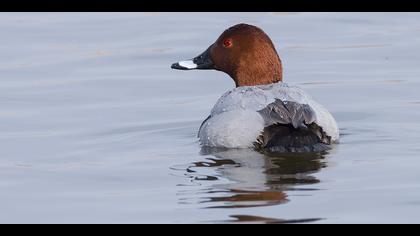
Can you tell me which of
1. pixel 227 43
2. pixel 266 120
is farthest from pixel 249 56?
pixel 266 120

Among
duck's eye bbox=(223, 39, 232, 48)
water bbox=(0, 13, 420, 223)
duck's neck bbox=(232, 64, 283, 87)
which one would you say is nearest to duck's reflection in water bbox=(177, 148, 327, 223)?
water bbox=(0, 13, 420, 223)

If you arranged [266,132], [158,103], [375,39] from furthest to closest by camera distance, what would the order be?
[375,39], [158,103], [266,132]

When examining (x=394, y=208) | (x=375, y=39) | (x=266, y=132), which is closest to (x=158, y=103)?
(x=266, y=132)

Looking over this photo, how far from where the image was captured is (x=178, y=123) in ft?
39.8

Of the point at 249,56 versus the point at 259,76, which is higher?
the point at 249,56

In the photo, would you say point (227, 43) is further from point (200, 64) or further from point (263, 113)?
point (263, 113)

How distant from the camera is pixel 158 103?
13.2 meters

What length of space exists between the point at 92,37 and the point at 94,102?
381cm

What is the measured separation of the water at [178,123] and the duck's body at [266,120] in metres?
0.13

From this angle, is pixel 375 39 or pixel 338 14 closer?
pixel 375 39

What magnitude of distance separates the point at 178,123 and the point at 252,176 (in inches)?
110

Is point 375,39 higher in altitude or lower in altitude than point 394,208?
higher

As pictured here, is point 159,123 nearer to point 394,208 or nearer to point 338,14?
point 394,208
